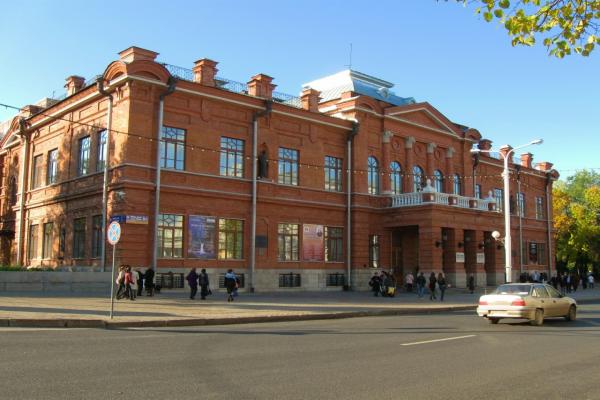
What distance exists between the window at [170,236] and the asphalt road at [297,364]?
13.7 m

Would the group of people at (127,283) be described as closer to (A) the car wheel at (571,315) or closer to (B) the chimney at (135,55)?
(B) the chimney at (135,55)

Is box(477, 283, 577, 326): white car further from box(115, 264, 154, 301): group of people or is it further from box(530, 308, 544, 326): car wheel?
box(115, 264, 154, 301): group of people

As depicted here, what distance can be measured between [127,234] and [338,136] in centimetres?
1514

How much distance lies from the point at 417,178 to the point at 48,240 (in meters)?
23.8

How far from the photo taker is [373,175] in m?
38.4

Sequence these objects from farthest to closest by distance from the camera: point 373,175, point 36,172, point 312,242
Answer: point 373,175
point 36,172
point 312,242

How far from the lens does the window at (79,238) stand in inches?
1211

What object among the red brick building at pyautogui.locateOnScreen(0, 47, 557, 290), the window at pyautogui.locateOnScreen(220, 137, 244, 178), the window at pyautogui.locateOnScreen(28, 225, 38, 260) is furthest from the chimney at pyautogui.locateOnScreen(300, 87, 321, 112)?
the window at pyautogui.locateOnScreen(28, 225, 38, 260)

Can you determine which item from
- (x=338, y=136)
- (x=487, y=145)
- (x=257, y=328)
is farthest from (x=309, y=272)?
(x=487, y=145)

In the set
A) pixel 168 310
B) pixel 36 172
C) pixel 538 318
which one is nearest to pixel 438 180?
pixel 538 318

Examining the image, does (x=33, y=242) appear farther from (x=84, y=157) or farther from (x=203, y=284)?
(x=203, y=284)

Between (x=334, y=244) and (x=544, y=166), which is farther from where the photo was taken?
(x=544, y=166)

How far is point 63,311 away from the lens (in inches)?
700

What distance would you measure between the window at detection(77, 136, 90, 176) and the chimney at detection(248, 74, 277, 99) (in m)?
9.15
